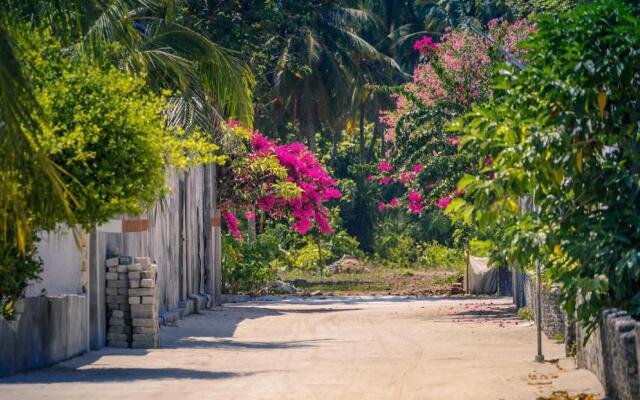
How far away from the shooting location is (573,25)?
1017cm

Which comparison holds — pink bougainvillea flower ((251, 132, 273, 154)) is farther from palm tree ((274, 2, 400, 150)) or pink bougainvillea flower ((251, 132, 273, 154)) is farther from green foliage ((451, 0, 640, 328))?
green foliage ((451, 0, 640, 328))

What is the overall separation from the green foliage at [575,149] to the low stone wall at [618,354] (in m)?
0.26

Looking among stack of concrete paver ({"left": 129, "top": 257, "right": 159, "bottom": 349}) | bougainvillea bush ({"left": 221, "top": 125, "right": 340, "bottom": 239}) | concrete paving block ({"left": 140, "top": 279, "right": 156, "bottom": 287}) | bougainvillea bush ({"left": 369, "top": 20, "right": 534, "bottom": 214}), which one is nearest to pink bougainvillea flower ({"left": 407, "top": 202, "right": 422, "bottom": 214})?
bougainvillea bush ({"left": 369, "top": 20, "right": 534, "bottom": 214})

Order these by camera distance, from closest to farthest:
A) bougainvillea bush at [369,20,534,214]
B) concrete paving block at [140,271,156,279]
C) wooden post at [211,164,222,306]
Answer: concrete paving block at [140,271,156,279] → bougainvillea bush at [369,20,534,214] → wooden post at [211,164,222,306]

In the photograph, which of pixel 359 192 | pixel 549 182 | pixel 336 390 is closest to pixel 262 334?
pixel 336 390

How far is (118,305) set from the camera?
16.9 metres

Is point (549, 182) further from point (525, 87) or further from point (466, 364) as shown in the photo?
point (466, 364)

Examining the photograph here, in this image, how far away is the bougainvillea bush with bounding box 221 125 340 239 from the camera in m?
28.7

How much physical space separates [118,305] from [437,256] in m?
27.4

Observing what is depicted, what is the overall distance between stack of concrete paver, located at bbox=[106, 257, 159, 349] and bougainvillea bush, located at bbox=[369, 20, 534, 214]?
9.40 metres

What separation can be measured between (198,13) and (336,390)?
58.8 ft

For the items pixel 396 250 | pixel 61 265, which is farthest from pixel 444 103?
pixel 396 250

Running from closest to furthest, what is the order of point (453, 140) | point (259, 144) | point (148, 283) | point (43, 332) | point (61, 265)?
point (43, 332)
point (61, 265)
point (148, 283)
point (453, 140)
point (259, 144)

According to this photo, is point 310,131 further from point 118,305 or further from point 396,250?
point 118,305
